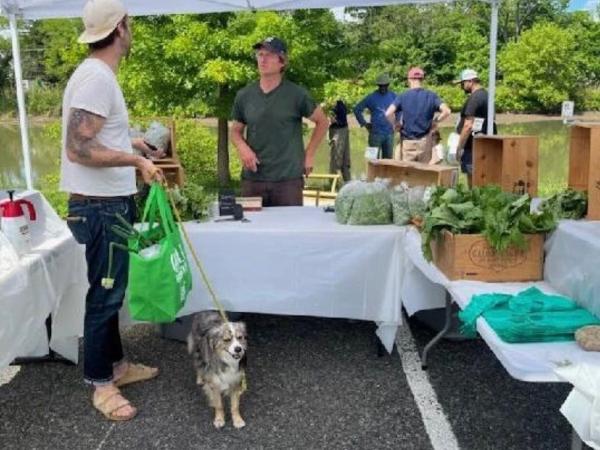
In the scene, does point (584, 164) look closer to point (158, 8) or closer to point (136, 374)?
point (136, 374)

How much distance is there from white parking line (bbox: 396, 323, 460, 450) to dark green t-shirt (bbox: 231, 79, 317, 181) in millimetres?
1345

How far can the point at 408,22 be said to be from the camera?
5097 cm

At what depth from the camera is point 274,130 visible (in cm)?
A: 428

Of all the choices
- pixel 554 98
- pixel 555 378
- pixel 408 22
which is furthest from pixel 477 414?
pixel 408 22

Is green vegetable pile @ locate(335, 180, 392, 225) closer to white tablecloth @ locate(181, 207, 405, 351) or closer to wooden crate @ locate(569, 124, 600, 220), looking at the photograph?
white tablecloth @ locate(181, 207, 405, 351)

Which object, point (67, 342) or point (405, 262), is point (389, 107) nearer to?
point (405, 262)

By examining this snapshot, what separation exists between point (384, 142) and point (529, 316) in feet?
23.4

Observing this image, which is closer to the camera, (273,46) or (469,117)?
(273,46)

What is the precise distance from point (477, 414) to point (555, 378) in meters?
1.00

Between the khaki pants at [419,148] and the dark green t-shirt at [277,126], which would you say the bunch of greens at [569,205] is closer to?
the dark green t-shirt at [277,126]

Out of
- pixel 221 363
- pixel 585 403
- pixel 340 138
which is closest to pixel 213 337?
pixel 221 363

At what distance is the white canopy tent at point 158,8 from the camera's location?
16.4 ft

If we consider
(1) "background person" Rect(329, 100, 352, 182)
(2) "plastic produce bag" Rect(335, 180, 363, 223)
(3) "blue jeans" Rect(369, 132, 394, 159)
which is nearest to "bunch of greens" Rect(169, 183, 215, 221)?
(2) "plastic produce bag" Rect(335, 180, 363, 223)

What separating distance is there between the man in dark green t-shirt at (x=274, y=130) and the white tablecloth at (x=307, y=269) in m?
0.84
